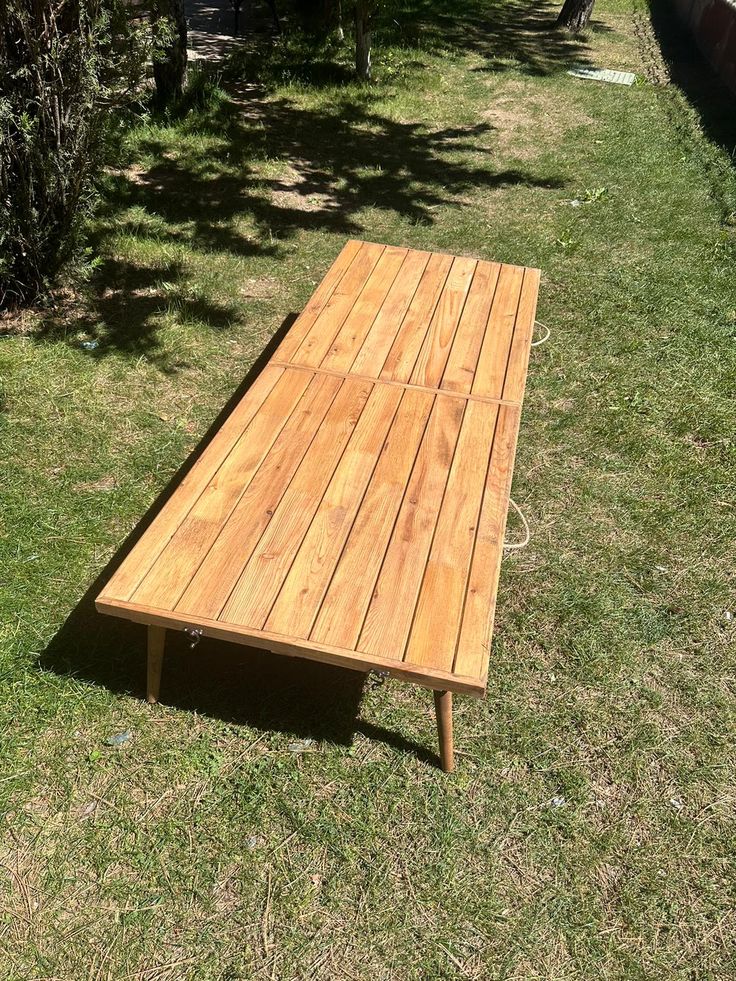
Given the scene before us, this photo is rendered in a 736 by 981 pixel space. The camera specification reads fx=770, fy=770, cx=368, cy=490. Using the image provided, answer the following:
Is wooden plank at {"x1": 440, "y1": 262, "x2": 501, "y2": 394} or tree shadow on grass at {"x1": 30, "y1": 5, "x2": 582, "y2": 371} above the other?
wooden plank at {"x1": 440, "y1": 262, "x2": 501, "y2": 394}

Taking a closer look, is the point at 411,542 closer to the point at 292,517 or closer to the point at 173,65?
the point at 292,517

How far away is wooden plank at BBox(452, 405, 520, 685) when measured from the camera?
248 centimetres

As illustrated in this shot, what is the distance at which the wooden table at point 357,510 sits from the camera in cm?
255

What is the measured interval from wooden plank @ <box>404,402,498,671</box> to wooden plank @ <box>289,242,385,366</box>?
2.86ft

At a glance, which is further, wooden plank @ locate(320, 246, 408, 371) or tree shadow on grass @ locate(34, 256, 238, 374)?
tree shadow on grass @ locate(34, 256, 238, 374)

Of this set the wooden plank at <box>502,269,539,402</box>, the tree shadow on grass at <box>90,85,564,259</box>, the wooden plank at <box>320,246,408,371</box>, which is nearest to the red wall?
the tree shadow on grass at <box>90,85,564,259</box>

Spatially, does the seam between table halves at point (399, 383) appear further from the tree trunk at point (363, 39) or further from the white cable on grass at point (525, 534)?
the tree trunk at point (363, 39)

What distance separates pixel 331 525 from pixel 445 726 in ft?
2.76

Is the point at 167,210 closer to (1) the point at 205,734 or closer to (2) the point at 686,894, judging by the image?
(1) the point at 205,734

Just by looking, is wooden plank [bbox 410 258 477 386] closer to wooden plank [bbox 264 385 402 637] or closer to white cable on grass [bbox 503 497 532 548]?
wooden plank [bbox 264 385 402 637]

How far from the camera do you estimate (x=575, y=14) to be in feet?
40.7

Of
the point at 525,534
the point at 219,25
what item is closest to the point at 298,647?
the point at 525,534

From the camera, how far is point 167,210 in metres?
6.66

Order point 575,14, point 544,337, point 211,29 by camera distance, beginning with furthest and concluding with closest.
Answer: point 575,14
point 211,29
point 544,337
